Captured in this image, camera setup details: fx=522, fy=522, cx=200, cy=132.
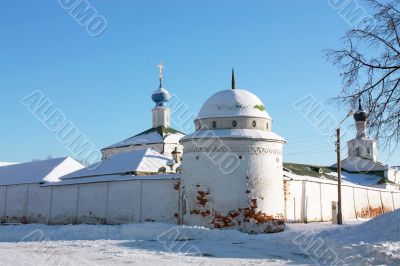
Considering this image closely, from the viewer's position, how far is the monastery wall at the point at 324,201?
25.0 m

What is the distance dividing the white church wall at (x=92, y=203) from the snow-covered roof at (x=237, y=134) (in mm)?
6706

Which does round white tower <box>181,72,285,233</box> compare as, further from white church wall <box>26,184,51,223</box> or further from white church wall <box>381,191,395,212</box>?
white church wall <box>381,191,395,212</box>

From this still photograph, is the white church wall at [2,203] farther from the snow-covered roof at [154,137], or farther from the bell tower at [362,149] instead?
the bell tower at [362,149]

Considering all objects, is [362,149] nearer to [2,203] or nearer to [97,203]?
[97,203]

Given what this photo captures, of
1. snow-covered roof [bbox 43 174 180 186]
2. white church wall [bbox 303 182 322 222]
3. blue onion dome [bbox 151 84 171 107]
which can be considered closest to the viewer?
snow-covered roof [bbox 43 174 180 186]

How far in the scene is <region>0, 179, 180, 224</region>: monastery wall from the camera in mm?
23203

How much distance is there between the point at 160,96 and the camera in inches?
1670

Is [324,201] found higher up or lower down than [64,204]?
higher up

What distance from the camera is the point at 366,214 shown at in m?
33.7

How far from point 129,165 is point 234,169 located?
8.13 metres

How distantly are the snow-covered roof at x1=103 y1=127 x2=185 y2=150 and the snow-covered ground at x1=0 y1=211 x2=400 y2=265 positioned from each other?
62.5 ft

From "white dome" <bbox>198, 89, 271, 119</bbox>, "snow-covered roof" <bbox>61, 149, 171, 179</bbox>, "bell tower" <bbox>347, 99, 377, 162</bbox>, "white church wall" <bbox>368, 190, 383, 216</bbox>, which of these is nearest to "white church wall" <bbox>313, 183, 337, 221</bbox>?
"white church wall" <bbox>368, 190, 383, 216</bbox>

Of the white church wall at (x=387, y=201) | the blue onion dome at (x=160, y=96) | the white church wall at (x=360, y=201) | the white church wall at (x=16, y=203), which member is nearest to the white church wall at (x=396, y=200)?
the white church wall at (x=387, y=201)

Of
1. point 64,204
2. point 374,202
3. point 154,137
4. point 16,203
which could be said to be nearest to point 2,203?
point 16,203
